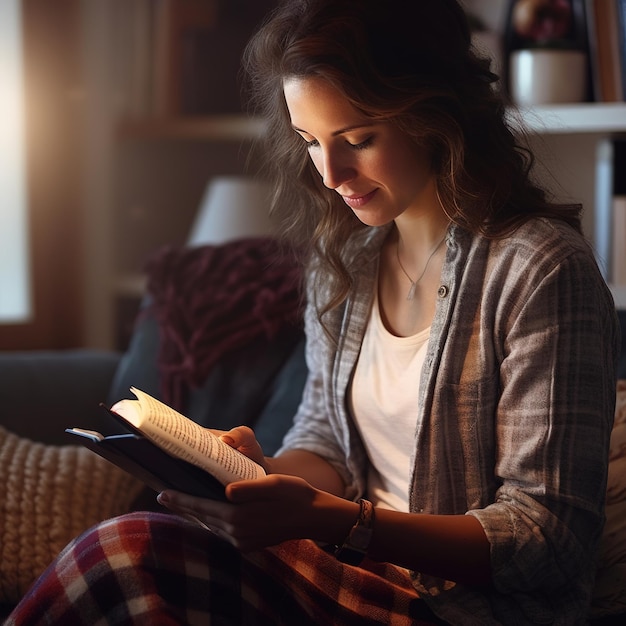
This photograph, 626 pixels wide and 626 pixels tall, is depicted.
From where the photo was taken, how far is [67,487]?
138 centimetres

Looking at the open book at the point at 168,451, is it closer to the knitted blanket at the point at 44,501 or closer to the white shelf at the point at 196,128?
the knitted blanket at the point at 44,501

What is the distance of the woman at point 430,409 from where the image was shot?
1.00 metres

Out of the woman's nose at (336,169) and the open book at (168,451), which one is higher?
the woman's nose at (336,169)

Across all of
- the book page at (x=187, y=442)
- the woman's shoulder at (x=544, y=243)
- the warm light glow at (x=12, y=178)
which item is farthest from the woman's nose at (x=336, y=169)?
the warm light glow at (x=12, y=178)

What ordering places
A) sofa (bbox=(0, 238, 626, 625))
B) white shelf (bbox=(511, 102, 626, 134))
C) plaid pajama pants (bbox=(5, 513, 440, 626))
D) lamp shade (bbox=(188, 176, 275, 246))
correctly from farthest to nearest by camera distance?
lamp shade (bbox=(188, 176, 275, 246)) < white shelf (bbox=(511, 102, 626, 134)) < sofa (bbox=(0, 238, 626, 625)) < plaid pajama pants (bbox=(5, 513, 440, 626))

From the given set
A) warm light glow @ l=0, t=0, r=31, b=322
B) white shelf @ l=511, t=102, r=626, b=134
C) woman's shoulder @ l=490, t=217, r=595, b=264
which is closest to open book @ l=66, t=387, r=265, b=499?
woman's shoulder @ l=490, t=217, r=595, b=264

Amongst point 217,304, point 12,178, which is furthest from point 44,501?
point 12,178

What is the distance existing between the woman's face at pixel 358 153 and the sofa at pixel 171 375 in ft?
1.46

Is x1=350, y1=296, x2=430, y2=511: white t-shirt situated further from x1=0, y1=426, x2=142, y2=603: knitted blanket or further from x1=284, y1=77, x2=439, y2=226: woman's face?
x1=0, y1=426, x2=142, y2=603: knitted blanket

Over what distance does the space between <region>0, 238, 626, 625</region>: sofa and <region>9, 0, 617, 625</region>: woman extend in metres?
0.35

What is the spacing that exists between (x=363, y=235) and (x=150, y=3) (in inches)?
47.7

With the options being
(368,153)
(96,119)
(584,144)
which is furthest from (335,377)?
(96,119)

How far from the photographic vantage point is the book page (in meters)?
0.89

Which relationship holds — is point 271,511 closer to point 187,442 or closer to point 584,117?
point 187,442
